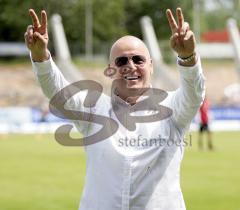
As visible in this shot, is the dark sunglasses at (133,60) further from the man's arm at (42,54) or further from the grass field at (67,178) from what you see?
the grass field at (67,178)

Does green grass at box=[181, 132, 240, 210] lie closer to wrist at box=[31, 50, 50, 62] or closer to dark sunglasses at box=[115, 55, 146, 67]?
dark sunglasses at box=[115, 55, 146, 67]

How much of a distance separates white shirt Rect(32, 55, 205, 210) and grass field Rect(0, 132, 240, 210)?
24.1ft

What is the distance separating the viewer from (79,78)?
180 feet

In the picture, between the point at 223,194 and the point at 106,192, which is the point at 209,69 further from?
the point at 106,192

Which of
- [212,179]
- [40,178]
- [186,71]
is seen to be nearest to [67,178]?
[40,178]

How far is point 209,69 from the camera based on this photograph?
220 ft

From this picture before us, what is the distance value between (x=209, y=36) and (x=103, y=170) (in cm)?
10549

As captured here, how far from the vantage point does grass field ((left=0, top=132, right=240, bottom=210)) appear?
1259 cm

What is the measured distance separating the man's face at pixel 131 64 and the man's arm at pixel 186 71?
27 centimetres

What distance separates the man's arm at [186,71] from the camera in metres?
4.37

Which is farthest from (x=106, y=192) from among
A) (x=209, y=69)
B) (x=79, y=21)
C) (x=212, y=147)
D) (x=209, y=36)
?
(x=209, y=36)

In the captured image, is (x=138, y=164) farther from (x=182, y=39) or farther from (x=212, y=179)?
(x=212, y=179)

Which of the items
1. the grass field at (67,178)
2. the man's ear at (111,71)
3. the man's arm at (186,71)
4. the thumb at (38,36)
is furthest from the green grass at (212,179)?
the thumb at (38,36)
